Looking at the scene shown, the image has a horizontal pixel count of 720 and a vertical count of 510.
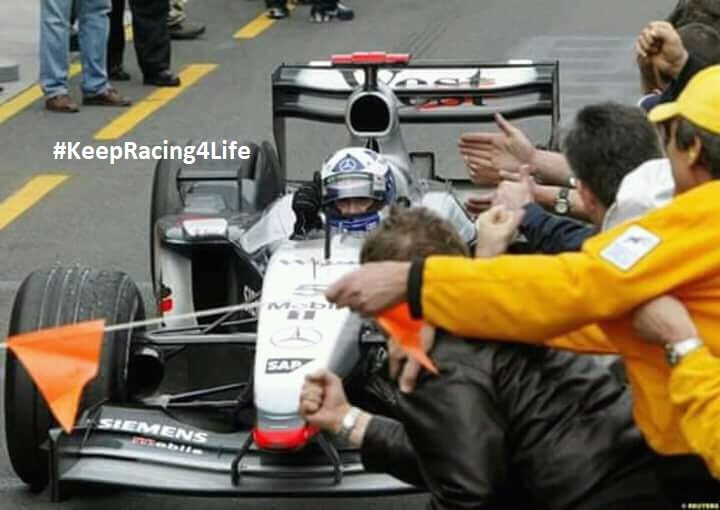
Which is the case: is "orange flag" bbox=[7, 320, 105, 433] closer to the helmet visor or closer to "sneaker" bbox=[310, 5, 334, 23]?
the helmet visor

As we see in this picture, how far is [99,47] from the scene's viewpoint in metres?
13.8

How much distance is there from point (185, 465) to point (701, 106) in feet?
9.35

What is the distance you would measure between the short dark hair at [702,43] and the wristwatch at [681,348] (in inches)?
122

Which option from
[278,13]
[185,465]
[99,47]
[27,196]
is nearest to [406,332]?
[185,465]

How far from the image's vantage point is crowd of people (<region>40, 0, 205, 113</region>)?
13.7 m

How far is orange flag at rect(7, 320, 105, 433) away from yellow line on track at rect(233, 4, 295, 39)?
Answer: 1137cm

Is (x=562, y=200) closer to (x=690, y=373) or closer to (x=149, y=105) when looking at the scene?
(x=690, y=373)

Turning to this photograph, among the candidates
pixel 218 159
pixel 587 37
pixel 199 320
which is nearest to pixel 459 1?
pixel 587 37

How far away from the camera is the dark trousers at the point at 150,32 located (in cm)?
1442

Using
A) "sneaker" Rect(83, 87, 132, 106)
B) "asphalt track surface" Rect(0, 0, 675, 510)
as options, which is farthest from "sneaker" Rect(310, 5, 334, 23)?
"sneaker" Rect(83, 87, 132, 106)

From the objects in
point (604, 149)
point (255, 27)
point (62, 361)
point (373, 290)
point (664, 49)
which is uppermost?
point (604, 149)

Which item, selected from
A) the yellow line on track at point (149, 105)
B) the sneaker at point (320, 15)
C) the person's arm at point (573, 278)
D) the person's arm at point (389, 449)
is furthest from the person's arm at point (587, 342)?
the sneaker at point (320, 15)

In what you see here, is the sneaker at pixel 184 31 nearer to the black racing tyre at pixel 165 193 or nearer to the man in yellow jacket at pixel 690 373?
the black racing tyre at pixel 165 193

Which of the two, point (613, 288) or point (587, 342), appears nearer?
point (613, 288)
